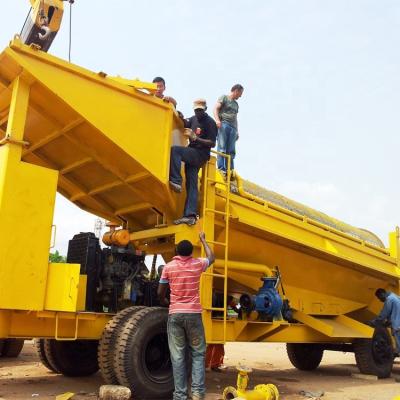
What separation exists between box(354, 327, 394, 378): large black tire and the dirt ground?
194 mm

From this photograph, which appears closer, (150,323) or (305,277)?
(150,323)

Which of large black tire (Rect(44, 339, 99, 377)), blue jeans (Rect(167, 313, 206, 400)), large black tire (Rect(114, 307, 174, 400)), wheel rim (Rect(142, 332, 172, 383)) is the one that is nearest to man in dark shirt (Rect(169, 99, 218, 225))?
large black tire (Rect(114, 307, 174, 400))

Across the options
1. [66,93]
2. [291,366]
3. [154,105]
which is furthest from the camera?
[291,366]

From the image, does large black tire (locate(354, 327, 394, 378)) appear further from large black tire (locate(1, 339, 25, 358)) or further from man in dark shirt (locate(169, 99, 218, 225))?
large black tire (locate(1, 339, 25, 358))

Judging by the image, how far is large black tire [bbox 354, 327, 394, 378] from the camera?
332 inches

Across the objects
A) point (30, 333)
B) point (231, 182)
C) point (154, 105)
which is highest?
point (154, 105)

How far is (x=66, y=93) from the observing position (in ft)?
17.4

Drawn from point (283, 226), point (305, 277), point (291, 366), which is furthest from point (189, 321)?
point (291, 366)

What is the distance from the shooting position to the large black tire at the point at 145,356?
Answer: 205 inches

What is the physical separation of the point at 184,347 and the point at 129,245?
1.96 m

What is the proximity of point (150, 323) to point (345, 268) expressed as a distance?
435 cm

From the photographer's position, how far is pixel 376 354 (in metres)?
8.55

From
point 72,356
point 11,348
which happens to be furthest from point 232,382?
point 11,348

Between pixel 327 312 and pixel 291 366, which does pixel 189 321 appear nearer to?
pixel 327 312
